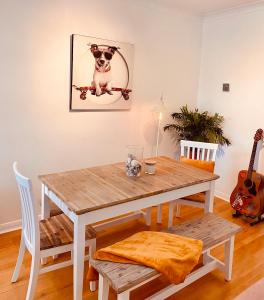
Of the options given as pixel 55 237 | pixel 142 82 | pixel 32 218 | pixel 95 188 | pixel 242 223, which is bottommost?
pixel 242 223

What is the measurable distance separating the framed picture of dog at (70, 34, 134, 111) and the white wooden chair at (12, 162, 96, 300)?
1255 millimetres

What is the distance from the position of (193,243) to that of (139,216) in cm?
117

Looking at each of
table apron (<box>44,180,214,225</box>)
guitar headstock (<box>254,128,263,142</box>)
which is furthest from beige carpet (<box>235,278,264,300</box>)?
guitar headstock (<box>254,128,263,142</box>)

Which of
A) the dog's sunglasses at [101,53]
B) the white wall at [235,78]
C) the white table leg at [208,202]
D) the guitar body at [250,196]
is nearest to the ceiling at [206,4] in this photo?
the white wall at [235,78]

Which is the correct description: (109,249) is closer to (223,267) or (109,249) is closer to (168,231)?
(168,231)

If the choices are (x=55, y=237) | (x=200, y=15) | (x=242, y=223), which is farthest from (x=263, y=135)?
(x=55, y=237)

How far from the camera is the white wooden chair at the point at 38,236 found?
1.68m

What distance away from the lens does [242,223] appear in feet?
10.1

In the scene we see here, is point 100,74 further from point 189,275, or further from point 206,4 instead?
point 189,275

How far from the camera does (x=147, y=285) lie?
209 cm

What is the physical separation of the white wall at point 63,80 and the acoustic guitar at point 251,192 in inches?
48.2

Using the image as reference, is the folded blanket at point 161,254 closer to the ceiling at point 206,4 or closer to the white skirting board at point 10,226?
the white skirting board at point 10,226

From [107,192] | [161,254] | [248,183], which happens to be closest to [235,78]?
[248,183]

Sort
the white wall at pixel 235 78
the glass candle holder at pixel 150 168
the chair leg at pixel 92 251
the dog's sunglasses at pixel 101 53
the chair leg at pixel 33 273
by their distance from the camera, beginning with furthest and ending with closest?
the white wall at pixel 235 78, the dog's sunglasses at pixel 101 53, the glass candle holder at pixel 150 168, the chair leg at pixel 92 251, the chair leg at pixel 33 273
